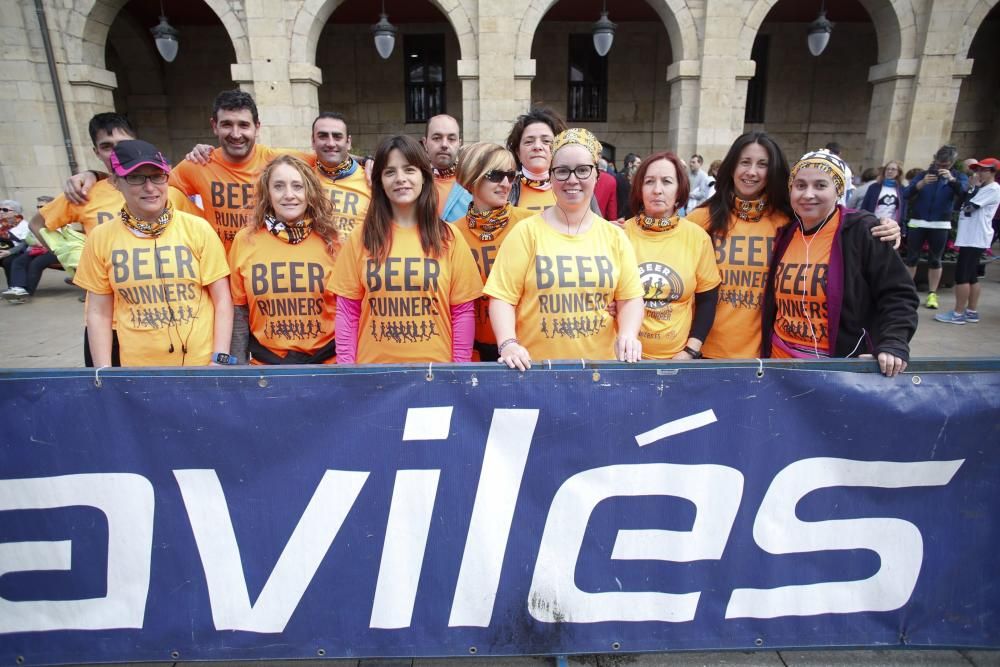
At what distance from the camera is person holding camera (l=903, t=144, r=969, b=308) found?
756 centimetres

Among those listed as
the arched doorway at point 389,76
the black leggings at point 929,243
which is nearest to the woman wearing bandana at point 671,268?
the black leggings at point 929,243

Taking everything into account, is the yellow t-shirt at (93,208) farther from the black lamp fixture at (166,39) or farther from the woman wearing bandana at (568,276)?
the black lamp fixture at (166,39)

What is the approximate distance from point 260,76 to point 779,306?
441 inches

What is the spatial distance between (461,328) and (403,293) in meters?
0.33

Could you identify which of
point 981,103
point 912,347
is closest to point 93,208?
point 912,347

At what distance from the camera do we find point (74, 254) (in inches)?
297

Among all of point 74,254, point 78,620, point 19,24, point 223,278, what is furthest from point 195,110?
point 78,620

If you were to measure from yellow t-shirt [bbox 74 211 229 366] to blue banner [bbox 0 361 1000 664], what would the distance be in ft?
2.57

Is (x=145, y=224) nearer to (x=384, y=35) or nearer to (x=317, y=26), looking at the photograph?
(x=384, y=35)

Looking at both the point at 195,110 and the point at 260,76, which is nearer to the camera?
the point at 260,76

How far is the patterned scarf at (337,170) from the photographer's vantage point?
11.2 feet

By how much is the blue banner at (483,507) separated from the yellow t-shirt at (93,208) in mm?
1974

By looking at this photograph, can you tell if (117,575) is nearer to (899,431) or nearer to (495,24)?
(899,431)

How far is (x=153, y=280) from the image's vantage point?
2535 mm
